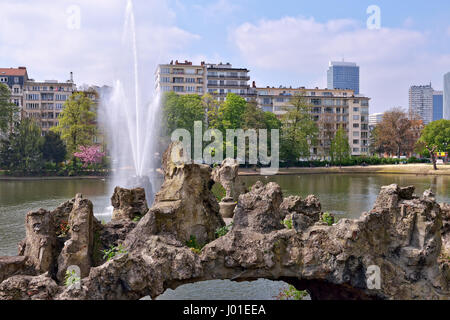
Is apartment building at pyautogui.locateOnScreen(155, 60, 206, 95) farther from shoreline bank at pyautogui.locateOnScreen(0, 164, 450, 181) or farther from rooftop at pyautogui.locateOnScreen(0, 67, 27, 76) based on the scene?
shoreline bank at pyautogui.locateOnScreen(0, 164, 450, 181)

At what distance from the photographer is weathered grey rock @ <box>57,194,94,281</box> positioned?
10.4 meters

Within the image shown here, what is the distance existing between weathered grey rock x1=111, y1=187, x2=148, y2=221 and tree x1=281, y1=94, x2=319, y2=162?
64.7m

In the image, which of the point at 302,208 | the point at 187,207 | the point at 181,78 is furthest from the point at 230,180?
the point at 181,78

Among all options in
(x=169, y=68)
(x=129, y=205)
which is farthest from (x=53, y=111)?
(x=129, y=205)

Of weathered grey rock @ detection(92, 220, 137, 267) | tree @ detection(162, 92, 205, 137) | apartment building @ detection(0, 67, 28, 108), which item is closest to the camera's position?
weathered grey rock @ detection(92, 220, 137, 267)

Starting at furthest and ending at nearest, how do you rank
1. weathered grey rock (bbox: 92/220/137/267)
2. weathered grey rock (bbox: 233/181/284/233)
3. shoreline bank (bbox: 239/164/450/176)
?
shoreline bank (bbox: 239/164/450/176) < weathered grey rock (bbox: 92/220/137/267) < weathered grey rock (bbox: 233/181/284/233)

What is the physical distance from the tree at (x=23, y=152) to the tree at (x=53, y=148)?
2.65 metres

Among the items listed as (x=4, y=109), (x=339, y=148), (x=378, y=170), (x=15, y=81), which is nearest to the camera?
(x=4, y=109)

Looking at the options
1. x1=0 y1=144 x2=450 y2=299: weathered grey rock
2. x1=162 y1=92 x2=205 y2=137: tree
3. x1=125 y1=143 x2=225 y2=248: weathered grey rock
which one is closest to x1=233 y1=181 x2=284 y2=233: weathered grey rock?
x1=0 y1=144 x2=450 y2=299: weathered grey rock

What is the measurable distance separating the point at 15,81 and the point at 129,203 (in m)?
→ 106

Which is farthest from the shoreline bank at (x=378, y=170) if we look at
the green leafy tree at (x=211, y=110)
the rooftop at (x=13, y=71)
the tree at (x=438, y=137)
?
the rooftop at (x=13, y=71)

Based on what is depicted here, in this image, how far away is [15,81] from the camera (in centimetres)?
10706

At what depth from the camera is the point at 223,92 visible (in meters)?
112

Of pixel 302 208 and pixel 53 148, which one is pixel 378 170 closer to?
pixel 53 148
